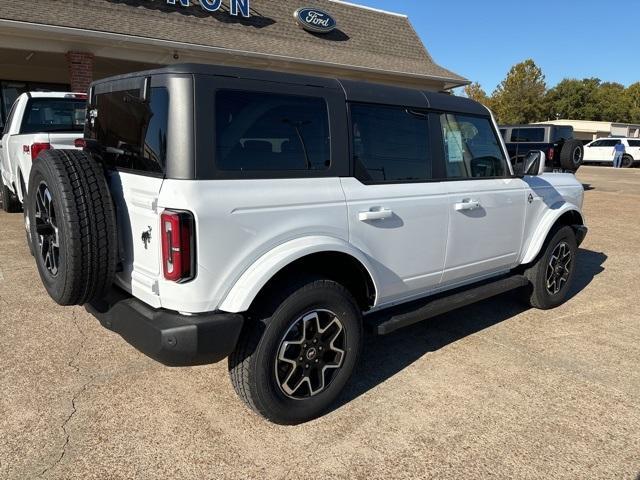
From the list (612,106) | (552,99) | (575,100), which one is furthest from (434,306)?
(612,106)

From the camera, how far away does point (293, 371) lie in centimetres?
281

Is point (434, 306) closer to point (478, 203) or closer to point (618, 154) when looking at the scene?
point (478, 203)

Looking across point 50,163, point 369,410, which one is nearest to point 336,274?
point 369,410

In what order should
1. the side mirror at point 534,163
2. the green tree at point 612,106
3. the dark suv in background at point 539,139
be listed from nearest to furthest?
the side mirror at point 534,163 → the dark suv in background at point 539,139 → the green tree at point 612,106

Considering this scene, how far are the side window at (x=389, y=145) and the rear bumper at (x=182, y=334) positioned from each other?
1224 millimetres

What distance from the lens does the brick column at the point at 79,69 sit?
10.5m

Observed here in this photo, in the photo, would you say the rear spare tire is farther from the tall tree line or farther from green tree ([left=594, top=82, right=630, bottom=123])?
green tree ([left=594, top=82, right=630, bottom=123])

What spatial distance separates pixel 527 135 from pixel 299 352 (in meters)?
16.6

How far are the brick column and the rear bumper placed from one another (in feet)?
31.7

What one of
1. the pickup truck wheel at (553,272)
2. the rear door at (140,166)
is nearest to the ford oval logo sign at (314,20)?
the pickup truck wheel at (553,272)

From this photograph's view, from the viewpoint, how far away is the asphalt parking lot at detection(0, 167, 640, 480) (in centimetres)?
252

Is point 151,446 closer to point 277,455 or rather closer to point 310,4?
point 277,455

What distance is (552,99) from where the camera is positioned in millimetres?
58781

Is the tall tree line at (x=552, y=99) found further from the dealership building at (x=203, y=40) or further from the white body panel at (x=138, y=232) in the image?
the white body panel at (x=138, y=232)
